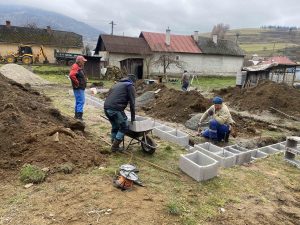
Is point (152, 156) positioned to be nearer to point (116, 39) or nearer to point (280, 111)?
point (280, 111)

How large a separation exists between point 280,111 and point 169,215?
35.3 feet

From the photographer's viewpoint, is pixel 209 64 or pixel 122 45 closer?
pixel 122 45

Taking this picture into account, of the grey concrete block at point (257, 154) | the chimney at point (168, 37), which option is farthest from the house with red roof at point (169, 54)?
Result: the grey concrete block at point (257, 154)

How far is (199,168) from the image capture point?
207 inches

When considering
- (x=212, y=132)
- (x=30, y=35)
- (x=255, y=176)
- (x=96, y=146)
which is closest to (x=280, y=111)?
(x=212, y=132)

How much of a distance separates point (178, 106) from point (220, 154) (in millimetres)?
4876

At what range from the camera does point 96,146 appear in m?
6.30

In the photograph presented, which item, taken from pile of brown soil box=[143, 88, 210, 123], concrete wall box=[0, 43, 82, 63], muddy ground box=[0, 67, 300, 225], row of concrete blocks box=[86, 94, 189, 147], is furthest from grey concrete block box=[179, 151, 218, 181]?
concrete wall box=[0, 43, 82, 63]

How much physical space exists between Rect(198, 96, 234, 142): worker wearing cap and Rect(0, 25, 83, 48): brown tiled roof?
35.9 metres

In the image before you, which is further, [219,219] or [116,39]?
[116,39]

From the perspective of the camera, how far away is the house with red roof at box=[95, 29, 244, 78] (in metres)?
32.3

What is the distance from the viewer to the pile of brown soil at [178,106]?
10964 mm

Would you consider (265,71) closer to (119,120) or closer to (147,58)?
(147,58)

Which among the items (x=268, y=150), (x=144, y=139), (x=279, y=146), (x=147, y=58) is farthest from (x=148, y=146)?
(x=147, y=58)
